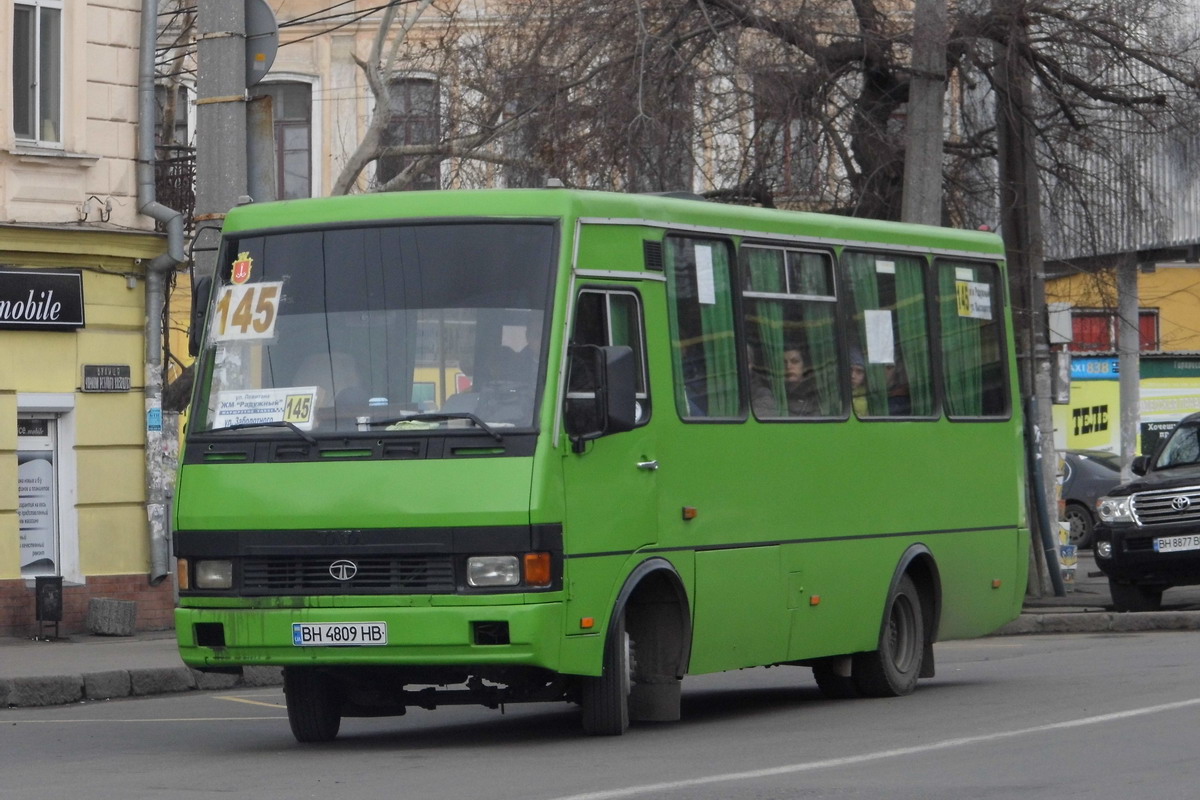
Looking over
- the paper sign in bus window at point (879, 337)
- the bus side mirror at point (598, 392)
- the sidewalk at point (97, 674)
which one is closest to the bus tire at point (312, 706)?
the bus side mirror at point (598, 392)

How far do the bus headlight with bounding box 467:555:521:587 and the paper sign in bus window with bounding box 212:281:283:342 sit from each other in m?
1.69

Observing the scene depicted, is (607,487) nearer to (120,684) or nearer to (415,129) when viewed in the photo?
(120,684)

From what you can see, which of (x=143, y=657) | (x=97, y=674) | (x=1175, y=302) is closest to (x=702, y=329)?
(x=97, y=674)

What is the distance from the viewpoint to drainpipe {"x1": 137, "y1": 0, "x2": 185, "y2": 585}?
22000mm

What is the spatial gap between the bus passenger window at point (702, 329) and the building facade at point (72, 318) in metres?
10.7

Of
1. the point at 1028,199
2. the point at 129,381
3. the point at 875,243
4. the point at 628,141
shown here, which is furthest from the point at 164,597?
the point at 875,243

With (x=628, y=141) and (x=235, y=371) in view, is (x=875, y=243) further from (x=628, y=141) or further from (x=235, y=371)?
(x=628, y=141)

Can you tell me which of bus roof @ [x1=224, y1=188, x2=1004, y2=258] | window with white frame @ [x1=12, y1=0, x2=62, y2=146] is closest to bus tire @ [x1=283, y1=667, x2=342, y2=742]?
bus roof @ [x1=224, y1=188, x2=1004, y2=258]

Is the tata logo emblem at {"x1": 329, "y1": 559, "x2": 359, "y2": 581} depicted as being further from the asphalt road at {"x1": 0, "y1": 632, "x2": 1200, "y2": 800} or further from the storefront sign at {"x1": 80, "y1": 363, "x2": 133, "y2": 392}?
the storefront sign at {"x1": 80, "y1": 363, "x2": 133, "y2": 392}

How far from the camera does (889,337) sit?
13320 mm

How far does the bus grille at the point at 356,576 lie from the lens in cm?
997

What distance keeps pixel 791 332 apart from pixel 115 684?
6567 millimetres

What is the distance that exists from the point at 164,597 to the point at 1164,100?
37.1 ft

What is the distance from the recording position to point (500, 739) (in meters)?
11.2
